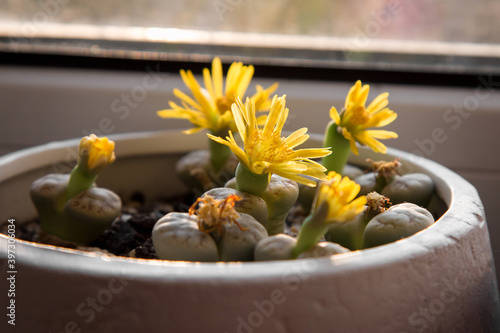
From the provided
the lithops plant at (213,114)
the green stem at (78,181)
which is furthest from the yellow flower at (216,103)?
the green stem at (78,181)

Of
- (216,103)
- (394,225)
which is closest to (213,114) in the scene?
(216,103)

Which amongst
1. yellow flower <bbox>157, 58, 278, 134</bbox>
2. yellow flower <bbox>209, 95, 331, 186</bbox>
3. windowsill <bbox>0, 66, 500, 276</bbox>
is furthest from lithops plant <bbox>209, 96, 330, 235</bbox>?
windowsill <bbox>0, 66, 500, 276</bbox>

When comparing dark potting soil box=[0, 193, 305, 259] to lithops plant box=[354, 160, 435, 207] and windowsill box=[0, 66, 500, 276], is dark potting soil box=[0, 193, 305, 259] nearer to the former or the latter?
lithops plant box=[354, 160, 435, 207]

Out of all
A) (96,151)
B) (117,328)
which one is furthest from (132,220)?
(117,328)

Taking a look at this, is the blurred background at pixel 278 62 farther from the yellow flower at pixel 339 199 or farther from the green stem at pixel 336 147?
the yellow flower at pixel 339 199

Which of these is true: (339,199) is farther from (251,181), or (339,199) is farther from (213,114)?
(213,114)

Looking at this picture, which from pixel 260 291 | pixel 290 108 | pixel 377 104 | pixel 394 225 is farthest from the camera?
pixel 290 108
